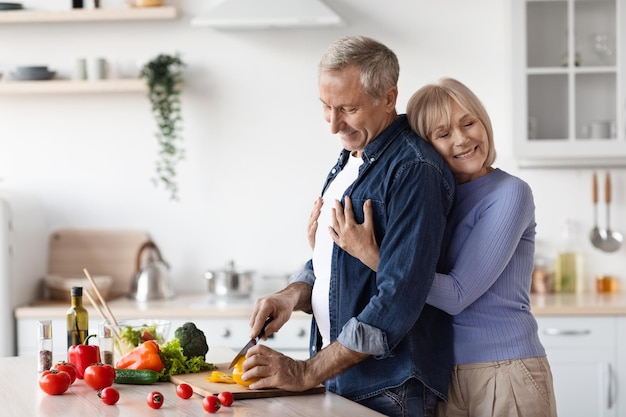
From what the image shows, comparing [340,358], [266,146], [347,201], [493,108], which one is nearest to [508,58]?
[493,108]

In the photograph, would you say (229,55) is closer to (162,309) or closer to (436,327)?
(162,309)

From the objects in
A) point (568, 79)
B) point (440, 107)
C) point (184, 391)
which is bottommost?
point (184, 391)

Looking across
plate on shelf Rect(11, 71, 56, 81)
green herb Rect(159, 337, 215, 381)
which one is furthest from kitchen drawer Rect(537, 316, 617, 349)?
plate on shelf Rect(11, 71, 56, 81)

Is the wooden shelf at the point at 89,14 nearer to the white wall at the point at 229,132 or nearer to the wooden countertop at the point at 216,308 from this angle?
the white wall at the point at 229,132

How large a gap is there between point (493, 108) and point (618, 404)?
1.51 m

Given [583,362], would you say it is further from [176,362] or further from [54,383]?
[54,383]

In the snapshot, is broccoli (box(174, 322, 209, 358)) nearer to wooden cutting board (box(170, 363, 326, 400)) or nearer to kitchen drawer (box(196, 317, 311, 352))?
wooden cutting board (box(170, 363, 326, 400))

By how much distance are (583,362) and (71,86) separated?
2.67 m

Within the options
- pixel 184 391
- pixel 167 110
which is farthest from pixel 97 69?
pixel 184 391

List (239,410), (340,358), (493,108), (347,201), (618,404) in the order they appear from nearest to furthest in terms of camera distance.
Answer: (239,410), (340,358), (347,201), (618,404), (493,108)

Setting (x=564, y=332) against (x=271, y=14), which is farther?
(x=271, y=14)

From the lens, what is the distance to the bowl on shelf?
246 cm

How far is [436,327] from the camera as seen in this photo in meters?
2.28

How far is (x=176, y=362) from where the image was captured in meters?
2.32
